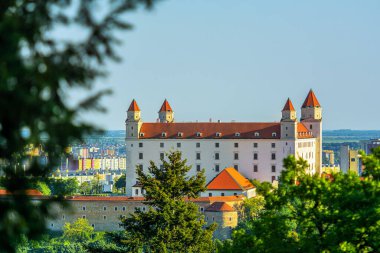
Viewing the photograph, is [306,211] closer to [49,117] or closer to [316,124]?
[49,117]

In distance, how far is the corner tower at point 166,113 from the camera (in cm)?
9469

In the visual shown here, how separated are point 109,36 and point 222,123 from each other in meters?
85.2

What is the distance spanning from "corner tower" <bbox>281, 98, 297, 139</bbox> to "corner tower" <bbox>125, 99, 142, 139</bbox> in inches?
514

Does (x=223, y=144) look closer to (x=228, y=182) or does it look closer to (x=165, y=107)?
(x=228, y=182)

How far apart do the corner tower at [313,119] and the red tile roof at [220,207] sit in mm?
→ 17699

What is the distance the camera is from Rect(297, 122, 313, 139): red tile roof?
288 feet

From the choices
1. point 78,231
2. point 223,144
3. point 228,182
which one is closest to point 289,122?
point 223,144

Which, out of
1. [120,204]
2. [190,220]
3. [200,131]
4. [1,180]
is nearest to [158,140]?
[200,131]

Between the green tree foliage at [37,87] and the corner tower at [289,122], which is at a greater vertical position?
the corner tower at [289,122]

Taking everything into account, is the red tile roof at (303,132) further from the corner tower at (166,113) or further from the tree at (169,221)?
the tree at (169,221)

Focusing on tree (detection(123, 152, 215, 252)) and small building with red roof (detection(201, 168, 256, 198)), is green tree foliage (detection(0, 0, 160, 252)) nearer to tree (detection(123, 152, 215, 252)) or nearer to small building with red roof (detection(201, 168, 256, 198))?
tree (detection(123, 152, 215, 252))

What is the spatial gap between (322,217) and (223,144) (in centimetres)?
7415

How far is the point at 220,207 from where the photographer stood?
247 ft

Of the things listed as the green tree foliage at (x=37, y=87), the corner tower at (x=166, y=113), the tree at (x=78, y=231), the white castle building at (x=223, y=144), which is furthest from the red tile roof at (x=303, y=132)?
the green tree foliage at (x=37, y=87)
